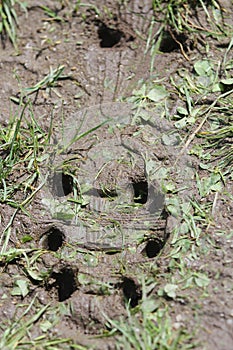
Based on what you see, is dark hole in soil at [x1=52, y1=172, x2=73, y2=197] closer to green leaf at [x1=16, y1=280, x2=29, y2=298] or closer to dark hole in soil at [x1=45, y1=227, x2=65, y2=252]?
dark hole in soil at [x1=45, y1=227, x2=65, y2=252]

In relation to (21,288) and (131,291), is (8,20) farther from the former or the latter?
(131,291)

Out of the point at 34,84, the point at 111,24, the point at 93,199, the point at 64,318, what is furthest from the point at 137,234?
the point at 111,24

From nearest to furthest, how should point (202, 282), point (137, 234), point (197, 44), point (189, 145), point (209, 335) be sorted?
1. point (209, 335)
2. point (202, 282)
3. point (137, 234)
4. point (189, 145)
5. point (197, 44)

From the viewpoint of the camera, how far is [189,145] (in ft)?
8.68

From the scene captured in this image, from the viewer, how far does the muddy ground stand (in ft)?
7.43

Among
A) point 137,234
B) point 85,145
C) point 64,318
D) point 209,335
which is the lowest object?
point 209,335

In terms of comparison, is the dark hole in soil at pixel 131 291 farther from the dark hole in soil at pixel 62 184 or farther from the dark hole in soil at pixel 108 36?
the dark hole in soil at pixel 108 36

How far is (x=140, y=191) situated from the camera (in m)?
2.61

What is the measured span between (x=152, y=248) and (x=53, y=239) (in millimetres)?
373

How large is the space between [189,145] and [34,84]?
Result: 743 millimetres

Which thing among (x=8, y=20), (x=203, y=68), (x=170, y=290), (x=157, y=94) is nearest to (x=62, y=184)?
(x=157, y=94)

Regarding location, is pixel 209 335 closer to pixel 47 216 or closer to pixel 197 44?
pixel 47 216

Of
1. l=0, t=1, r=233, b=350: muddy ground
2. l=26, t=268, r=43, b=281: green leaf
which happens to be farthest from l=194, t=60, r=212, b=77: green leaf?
l=26, t=268, r=43, b=281: green leaf

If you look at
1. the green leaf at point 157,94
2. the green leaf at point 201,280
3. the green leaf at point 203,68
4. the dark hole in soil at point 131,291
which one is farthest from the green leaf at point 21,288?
the green leaf at point 203,68
